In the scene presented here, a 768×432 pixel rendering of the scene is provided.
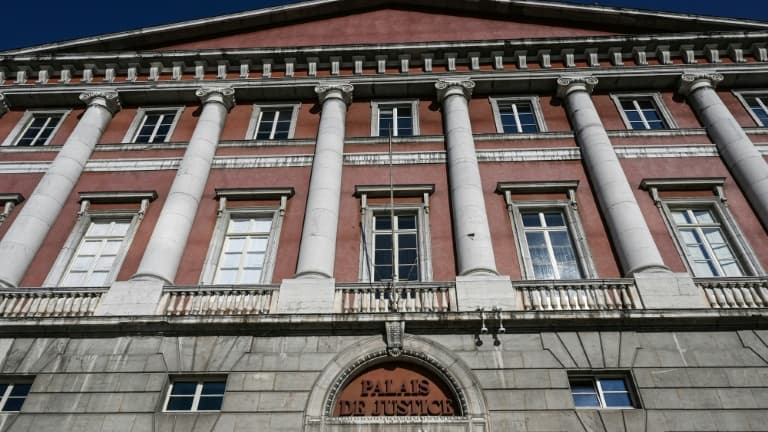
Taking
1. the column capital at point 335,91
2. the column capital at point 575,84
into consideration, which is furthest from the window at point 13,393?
the column capital at point 575,84

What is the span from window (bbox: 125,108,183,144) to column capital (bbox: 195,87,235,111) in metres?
1.04

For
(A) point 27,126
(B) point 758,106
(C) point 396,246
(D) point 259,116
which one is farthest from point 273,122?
(B) point 758,106

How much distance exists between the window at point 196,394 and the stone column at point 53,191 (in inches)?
219

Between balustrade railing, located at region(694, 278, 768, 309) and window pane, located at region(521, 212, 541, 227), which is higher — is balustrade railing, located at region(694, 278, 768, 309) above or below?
below

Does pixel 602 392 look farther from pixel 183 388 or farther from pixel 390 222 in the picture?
pixel 183 388

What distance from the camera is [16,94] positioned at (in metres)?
19.6

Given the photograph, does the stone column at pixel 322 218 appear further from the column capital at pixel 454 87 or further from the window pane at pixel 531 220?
the window pane at pixel 531 220

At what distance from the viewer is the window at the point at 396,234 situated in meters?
14.1

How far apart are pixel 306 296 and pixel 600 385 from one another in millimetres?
6421

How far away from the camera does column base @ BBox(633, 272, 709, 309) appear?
1210 cm

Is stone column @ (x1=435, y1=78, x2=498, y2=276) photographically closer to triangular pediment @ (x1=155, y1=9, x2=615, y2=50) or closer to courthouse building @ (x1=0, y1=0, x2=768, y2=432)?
courthouse building @ (x1=0, y1=0, x2=768, y2=432)

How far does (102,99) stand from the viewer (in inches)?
750

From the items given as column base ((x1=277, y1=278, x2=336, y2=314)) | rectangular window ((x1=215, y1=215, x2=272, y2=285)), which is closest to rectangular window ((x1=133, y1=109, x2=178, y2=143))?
rectangular window ((x1=215, y1=215, x2=272, y2=285))

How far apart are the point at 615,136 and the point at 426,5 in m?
9.26
